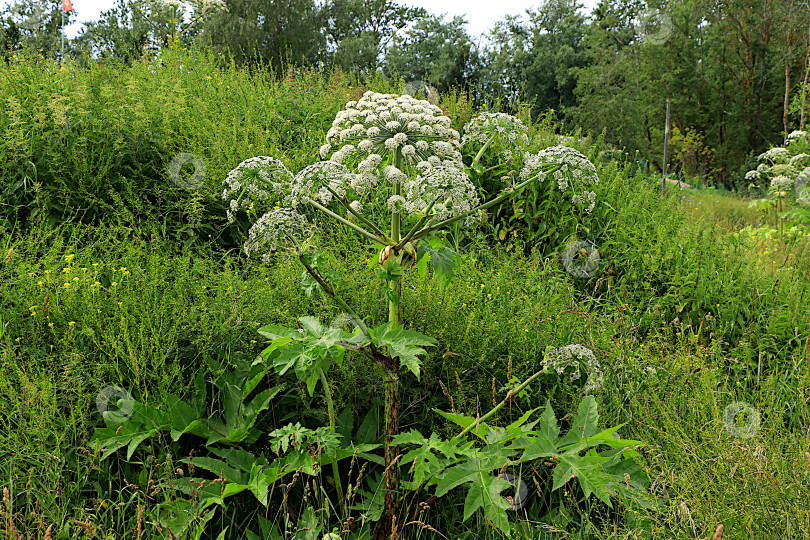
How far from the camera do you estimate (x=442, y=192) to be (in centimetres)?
201

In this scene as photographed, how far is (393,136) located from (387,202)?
0.30m

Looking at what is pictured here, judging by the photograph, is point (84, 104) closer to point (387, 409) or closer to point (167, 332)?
point (167, 332)

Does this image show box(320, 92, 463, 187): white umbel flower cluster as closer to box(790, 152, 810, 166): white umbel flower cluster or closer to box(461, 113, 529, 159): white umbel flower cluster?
box(461, 113, 529, 159): white umbel flower cluster

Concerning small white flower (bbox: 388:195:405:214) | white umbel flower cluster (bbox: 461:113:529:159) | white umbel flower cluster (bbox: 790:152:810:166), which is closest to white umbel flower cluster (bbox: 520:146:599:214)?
white umbel flower cluster (bbox: 461:113:529:159)

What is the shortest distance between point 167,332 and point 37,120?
2.90m

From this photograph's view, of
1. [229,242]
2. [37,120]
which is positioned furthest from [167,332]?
[37,120]

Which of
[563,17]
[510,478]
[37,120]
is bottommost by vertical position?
[510,478]

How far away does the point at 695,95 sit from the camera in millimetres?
17781

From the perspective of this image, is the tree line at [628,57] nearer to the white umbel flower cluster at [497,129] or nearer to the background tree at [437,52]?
the background tree at [437,52]

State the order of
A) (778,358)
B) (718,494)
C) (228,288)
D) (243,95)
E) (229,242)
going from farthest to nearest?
(243,95) < (229,242) < (778,358) < (228,288) < (718,494)

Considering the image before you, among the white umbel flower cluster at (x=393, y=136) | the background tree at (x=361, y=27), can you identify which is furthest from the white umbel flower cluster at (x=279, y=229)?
the background tree at (x=361, y=27)

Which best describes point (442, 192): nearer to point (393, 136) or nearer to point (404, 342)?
point (393, 136)

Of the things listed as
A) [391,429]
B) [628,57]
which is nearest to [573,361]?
[391,429]

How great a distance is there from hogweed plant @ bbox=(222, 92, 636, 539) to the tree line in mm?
4744
